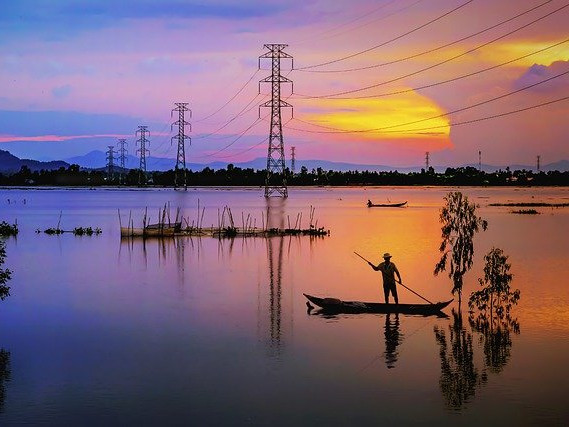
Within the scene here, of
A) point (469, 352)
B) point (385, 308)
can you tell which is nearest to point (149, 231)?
point (385, 308)

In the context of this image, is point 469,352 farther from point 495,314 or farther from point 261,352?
point 495,314

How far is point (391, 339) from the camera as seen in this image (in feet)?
83.7

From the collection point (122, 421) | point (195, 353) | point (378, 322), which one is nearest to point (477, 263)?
point (378, 322)

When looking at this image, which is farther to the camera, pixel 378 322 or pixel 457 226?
pixel 457 226

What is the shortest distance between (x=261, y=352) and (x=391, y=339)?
4.51 meters

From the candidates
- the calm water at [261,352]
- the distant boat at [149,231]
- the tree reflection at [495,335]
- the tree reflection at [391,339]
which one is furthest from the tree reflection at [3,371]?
the distant boat at [149,231]

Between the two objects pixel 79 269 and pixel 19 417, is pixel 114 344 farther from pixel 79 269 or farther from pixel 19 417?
pixel 79 269

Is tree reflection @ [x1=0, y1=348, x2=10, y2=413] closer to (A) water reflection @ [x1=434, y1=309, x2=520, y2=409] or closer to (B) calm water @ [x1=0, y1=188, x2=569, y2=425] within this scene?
(B) calm water @ [x1=0, y1=188, x2=569, y2=425]

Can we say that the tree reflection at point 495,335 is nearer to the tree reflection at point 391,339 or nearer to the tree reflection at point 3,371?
the tree reflection at point 391,339

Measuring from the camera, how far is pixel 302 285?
39531mm

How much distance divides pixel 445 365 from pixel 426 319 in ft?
21.5

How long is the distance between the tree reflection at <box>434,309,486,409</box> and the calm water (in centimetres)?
6

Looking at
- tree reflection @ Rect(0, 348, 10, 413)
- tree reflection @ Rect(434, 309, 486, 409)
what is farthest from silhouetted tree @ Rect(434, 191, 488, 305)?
tree reflection @ Rect(0, 348, 10, 413)

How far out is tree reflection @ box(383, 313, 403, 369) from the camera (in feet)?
75.1
